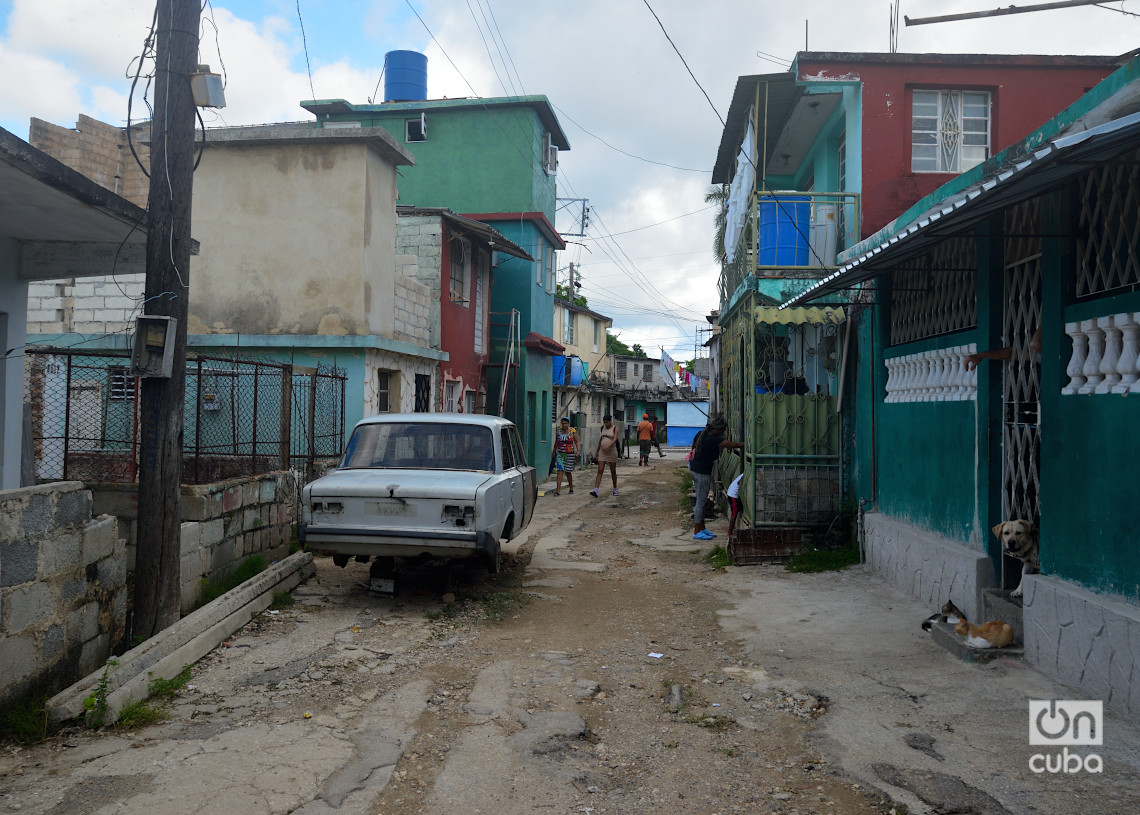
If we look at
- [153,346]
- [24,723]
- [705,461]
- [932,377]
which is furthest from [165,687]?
[705,461]

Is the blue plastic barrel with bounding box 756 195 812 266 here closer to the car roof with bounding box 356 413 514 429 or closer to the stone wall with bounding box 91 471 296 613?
the car roof with bounding box 356 413 514 429

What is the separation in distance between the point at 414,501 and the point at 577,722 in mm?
3008

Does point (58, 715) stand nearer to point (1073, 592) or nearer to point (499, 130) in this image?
point (1073, 592)

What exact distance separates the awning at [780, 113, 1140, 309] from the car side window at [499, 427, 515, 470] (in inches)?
149

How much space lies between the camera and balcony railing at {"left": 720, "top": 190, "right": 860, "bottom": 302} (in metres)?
10.5

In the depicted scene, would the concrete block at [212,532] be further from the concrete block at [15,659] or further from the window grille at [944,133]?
the window grille at [944,133]

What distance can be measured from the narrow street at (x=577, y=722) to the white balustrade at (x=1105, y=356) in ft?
5.88

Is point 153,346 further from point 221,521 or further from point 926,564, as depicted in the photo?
point 926,564

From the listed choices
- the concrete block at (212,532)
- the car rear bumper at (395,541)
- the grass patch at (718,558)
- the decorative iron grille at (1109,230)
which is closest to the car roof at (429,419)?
the car rear bumper at (395,541)

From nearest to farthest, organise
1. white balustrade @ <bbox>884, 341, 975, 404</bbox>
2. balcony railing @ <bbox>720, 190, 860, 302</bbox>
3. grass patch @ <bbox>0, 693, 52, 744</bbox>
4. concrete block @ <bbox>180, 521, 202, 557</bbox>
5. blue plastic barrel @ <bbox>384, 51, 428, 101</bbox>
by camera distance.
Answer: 1. grass patch @ <bbox>0, 693, 52, 744</bbox>
2. white balustrade @ <bbox>884, 341, 975, 404</bbox>
3. concrete block @ <bbox>180, 521, 202, 557</bbox>
4. balcony railing @ <bbox>720, 190, 860, 302</bbox>
5. blue plastic barrel @ <bbox>384, 51, 428, 101</bbox>

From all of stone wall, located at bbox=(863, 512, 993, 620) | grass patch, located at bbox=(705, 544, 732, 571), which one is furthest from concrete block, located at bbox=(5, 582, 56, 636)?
grass patch, located at bbox=(705, 544, 732, 571)

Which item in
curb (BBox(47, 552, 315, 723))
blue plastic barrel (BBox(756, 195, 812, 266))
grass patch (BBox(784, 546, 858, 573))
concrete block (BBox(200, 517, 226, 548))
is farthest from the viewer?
blue plastic barrel (BBox(756, 195, 812, 266))

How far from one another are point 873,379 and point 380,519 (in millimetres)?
5527

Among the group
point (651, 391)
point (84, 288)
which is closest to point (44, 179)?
point (84, 288)
